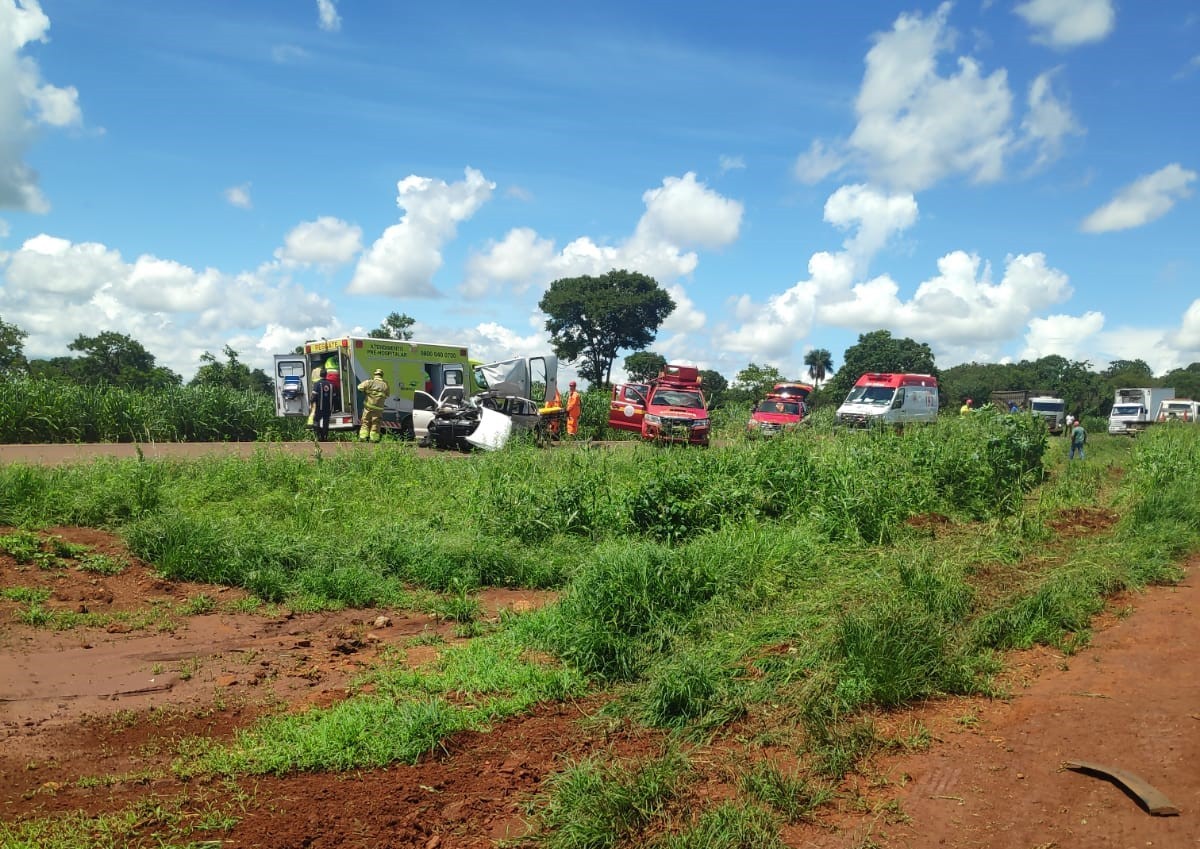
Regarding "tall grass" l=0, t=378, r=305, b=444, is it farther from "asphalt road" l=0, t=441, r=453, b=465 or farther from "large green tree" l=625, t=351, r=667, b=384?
"large green tree" l=625, t=351, r=667, b=384

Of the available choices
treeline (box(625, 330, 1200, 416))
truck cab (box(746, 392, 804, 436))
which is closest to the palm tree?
treeline (box(625, 330, 1200, 416))

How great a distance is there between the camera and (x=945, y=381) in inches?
3543

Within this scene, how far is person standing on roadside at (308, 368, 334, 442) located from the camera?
61.9 feet

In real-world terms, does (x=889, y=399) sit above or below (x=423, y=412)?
above

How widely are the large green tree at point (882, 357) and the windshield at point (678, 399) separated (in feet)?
166

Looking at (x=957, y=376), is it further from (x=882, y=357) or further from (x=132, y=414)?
(x=132, y=414)

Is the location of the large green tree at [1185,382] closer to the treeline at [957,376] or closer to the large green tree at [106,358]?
the treeline at [957,376]

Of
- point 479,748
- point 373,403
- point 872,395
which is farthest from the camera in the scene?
point 872,395

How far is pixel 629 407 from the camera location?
24.5 metres

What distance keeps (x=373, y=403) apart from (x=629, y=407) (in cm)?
852

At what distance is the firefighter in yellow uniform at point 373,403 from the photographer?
734 inches

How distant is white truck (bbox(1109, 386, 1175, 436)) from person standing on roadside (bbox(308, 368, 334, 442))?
38.2 metres

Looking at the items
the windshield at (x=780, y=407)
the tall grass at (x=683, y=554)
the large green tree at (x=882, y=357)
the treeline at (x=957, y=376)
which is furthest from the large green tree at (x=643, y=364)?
the tall grass at (x=683, y=554)

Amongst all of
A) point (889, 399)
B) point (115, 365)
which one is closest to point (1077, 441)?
point (889, 399)
